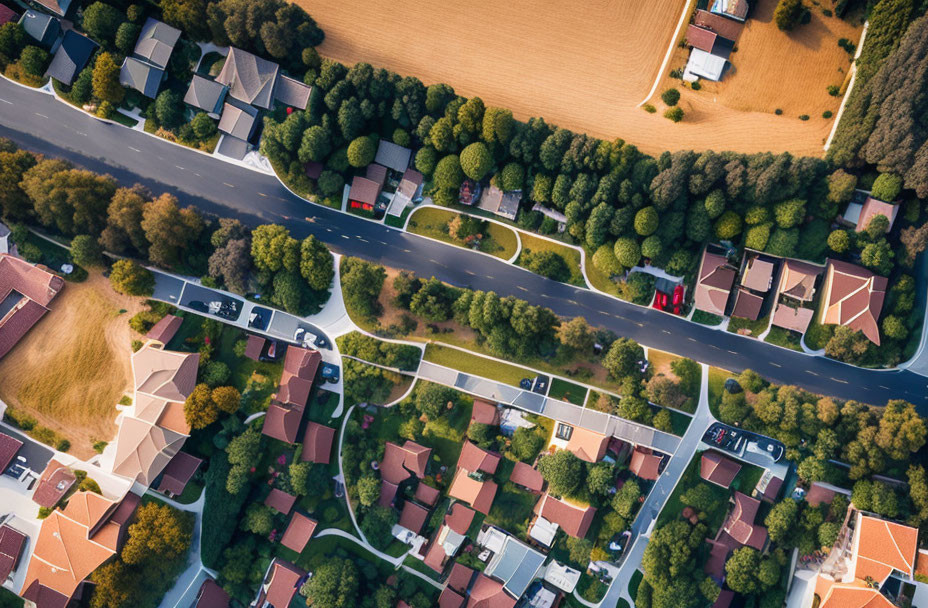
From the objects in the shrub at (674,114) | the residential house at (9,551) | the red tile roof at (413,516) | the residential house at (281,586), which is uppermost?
the shrub at (674,114)

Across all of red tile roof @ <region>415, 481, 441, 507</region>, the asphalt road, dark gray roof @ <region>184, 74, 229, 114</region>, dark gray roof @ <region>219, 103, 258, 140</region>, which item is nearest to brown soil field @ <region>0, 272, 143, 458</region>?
the asphalt road

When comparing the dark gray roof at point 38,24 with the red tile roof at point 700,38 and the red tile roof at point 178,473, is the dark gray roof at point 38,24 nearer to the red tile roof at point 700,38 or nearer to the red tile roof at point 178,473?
the red tile roof at point 178,473

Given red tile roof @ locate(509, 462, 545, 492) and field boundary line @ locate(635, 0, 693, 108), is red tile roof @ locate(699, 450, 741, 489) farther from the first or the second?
field boundary line @ locate(635, 0, 693, 108)

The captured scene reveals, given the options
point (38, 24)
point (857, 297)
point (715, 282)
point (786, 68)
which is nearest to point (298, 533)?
point (715, 282)

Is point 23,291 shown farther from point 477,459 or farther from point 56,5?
point 477,459

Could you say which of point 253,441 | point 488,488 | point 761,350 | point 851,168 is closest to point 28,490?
point 253,441

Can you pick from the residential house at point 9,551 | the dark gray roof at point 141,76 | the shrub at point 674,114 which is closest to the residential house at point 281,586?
the residential house at point 9,551
